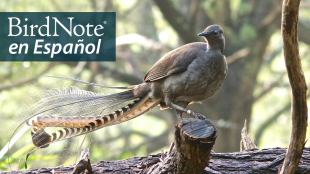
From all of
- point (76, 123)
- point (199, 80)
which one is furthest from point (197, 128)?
point (76, 123)

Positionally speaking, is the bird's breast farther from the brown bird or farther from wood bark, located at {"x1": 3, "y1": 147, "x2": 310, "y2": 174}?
wood bark, located at {"x1": 3, "y1": 147, "x2": 310, "y2": 174}

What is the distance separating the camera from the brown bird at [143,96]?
325 centimetres

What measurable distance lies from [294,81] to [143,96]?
177 cm

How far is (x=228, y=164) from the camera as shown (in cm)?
310

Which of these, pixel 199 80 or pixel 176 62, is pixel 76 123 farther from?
pixel 199 80

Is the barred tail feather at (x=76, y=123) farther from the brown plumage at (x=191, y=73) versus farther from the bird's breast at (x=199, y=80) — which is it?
the bird's breast at (x=199, y=80)

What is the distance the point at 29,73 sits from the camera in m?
7.14

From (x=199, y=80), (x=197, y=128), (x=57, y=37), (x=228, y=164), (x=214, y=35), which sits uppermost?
(x=57, y=37)

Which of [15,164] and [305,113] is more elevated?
[305,113]

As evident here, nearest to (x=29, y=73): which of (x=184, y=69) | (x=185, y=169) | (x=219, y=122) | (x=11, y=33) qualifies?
(x=11, y=33)

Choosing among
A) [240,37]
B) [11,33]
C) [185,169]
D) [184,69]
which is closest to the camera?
[185,169]

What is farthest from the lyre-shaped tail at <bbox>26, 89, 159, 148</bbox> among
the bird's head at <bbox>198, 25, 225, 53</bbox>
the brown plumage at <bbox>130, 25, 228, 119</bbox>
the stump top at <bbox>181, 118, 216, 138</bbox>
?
the stump top at <bbox>181, 118, 216, 138</bbox>

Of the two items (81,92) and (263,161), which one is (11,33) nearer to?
(81,92)

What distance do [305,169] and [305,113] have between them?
910 mm
